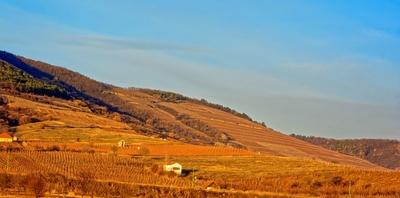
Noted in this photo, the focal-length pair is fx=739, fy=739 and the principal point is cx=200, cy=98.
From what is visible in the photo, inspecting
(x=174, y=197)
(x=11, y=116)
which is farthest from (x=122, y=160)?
(x=11, y=116)

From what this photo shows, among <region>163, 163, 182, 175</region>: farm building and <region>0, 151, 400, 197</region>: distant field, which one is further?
<region>163, 163, 182, 175</region>: farm building

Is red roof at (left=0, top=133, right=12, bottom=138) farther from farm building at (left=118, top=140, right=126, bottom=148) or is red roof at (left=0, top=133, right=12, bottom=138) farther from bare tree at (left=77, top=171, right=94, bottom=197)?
bare tree at (left=77, top=171, right=94, bottom=197)

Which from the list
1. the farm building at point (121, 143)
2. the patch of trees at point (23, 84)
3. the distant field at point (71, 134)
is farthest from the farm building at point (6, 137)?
the patch of trees at point (23, 84)

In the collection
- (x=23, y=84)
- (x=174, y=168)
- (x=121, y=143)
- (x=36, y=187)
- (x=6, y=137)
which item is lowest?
(x=36, y=187)

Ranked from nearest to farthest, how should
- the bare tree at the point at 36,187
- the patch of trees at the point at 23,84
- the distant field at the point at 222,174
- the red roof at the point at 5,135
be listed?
Result: the bare tree at the point at 36,187 < the distant field at the point at 222,174 < the red roof at the point at 5,135 < the patch of trees at the point at 23,84

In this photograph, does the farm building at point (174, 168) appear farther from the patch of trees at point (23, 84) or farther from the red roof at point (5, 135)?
the patch of trees at point (23, 84)

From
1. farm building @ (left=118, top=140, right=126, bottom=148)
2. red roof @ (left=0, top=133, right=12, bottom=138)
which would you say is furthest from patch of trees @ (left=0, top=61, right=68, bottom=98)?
farm building @ (left=118, top=140, right=126, bottom=148)

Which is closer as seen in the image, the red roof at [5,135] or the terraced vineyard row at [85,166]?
the terraced vineyard row at [85,166]

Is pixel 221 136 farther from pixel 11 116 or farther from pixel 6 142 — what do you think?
pixel 6 142

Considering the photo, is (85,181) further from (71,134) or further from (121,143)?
(71,134)

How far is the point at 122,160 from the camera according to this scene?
10000 cm

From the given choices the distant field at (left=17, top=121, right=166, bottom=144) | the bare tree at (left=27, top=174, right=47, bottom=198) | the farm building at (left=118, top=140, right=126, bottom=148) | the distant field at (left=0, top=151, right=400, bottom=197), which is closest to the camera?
the bare tree at (left=27, top=174, right=47, bottom=198)

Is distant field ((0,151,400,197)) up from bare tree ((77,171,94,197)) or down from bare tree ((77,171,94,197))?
up

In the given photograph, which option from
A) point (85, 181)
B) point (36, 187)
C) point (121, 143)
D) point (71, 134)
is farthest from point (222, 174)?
point (71, 134)
